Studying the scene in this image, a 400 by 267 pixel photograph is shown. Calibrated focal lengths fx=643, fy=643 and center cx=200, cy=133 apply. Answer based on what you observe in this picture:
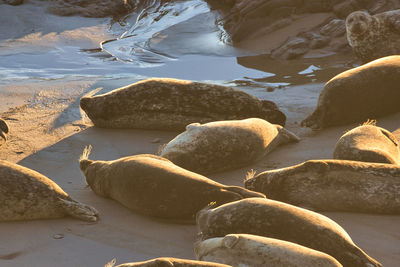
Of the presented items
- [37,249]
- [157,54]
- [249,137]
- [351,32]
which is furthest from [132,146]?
[157,54]

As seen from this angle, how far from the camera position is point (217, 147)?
5.83 metres

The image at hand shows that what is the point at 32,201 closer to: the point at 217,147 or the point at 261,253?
the point at 217,147

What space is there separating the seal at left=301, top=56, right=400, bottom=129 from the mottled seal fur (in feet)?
8.74

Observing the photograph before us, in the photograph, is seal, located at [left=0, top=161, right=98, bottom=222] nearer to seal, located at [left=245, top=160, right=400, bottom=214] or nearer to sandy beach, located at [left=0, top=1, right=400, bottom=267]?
sandy beach, located at [left=0, top=1, right=400, bottom=267]

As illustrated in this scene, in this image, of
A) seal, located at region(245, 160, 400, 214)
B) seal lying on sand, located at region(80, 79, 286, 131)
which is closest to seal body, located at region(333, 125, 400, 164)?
seal, located at region(245, 160, 400, 214)

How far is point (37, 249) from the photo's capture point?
418 centimetres

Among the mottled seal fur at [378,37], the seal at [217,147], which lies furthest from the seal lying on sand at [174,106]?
the mottled seal fur at [378,37]

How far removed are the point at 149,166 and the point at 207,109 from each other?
2.55 meters

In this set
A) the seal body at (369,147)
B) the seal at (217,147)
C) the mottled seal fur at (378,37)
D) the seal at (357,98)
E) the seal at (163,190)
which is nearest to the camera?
the seal at (163,190)

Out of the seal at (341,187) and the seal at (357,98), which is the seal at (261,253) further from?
the seal at (357,98)

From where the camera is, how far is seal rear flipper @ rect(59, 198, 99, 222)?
472 cm

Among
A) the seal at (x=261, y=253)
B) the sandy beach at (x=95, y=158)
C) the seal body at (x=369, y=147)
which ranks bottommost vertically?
the sandy beach at (x=95, y=158)

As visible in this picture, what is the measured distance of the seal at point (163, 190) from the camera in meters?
4.52

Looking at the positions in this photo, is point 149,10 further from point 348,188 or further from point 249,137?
point 348,188
